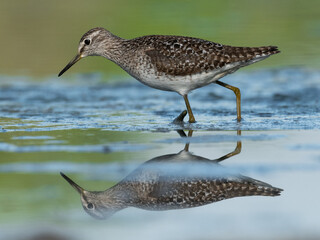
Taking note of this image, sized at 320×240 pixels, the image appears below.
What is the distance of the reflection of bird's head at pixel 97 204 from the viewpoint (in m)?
5.42

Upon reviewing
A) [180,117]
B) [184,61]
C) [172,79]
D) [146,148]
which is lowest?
[146,148]

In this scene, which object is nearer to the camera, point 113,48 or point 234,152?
point 234,152

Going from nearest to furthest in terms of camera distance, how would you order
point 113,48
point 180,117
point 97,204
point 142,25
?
point 97,204 → point 180,117 → point 113,48 → point 142,25

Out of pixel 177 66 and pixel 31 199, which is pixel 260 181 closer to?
pixel 31 199

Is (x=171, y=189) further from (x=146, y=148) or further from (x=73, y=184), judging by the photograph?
(x=146, y=148)

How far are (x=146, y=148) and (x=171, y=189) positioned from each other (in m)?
1.61

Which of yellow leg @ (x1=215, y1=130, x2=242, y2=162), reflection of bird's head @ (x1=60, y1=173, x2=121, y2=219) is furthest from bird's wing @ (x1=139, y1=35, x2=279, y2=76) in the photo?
reflection of bird's head @ (x1=60, y1=173, x2=121, y2=219)

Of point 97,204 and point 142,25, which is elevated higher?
point 142,25

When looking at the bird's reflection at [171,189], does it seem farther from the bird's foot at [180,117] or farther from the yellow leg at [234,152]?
the bird's foot at [180,117]

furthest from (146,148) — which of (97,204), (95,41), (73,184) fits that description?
(95,41)

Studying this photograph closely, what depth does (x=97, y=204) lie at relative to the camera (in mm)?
5539

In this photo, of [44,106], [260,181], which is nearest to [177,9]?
[44,106]

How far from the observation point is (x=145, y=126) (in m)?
8.85

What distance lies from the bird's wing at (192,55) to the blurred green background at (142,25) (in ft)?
13.2
